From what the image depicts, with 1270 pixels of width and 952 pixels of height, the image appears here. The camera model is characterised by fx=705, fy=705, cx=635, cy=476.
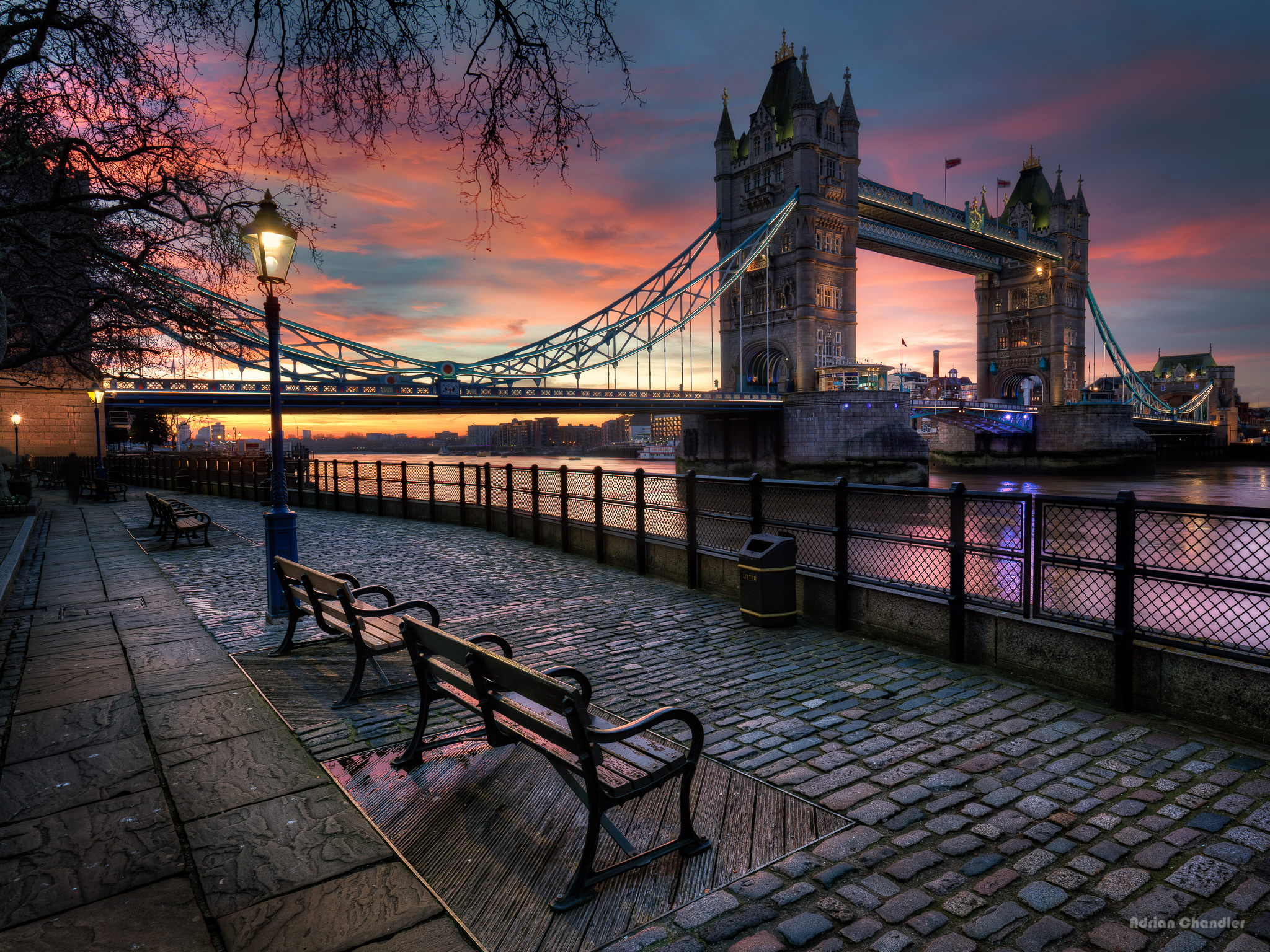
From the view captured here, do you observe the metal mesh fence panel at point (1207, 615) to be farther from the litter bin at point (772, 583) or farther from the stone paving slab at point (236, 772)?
the stone paving slab at point (236, 772)

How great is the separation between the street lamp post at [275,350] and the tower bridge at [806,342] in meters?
→ 28.6

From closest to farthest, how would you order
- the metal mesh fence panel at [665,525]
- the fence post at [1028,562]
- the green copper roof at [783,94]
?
the fence post at [1028,562]
the metal mesh fence panel at [665,525]
the green copper roof at [783,94]

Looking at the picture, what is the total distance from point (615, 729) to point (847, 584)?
429 cm

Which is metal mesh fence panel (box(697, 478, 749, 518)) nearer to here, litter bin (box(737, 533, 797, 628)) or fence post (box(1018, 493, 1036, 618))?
litter bin (box(737, 533, 797, 628))

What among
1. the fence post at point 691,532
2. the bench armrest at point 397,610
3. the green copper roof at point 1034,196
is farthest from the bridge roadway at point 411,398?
the green copper roof at point 1034,196

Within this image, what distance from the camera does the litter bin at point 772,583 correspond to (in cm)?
637

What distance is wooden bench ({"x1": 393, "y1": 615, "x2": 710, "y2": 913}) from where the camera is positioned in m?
2.52

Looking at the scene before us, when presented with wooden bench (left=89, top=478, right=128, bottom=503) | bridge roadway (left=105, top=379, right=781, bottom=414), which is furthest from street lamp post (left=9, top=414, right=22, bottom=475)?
wooden bench (left=89, top=478, right=128, bottom=503)

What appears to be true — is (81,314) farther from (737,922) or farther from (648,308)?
(648,308)

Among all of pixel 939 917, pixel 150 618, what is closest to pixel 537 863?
pixel 939 917

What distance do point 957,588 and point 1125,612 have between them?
1152 mm

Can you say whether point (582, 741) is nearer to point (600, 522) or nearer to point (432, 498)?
point (600, 522)

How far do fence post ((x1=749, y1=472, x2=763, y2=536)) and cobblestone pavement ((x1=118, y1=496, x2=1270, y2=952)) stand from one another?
1109 mm

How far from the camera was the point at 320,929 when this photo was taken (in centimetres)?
233
